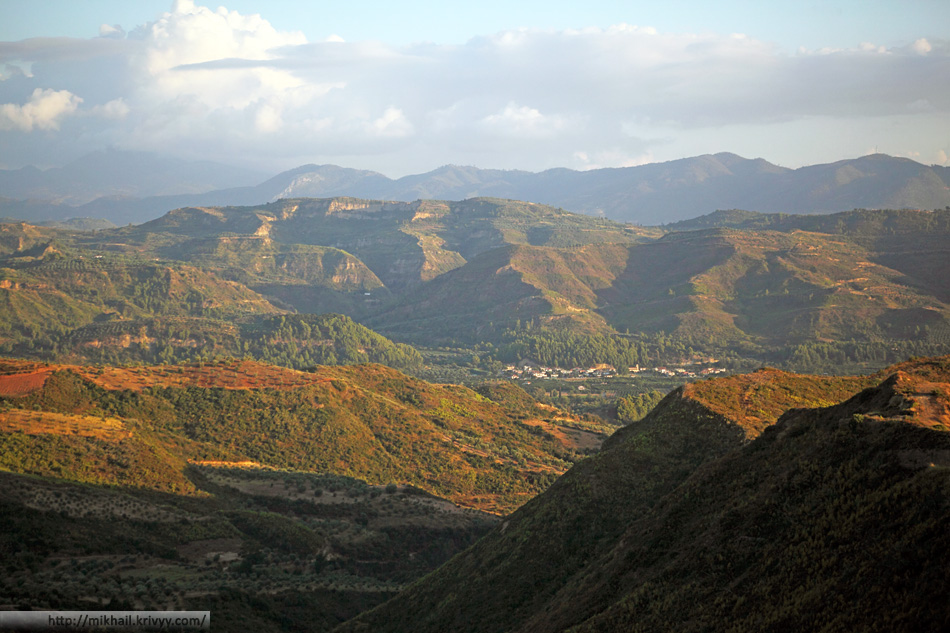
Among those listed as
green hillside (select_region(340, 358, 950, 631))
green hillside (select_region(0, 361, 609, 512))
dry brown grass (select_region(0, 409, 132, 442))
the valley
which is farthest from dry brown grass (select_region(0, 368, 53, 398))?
green hillside (select_region(340, 358, 950, 631))

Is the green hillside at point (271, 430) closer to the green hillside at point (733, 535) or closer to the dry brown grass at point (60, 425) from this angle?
the dry brown grass at point (60, 425)

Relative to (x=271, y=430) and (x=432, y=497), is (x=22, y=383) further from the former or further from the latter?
(x=432, y=497)

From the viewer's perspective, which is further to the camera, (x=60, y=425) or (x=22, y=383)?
(x=22, y=383)

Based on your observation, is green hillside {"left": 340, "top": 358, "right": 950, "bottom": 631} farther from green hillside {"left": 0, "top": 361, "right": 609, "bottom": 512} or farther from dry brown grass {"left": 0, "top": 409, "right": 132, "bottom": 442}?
dry brown grass {"left": 0, "top": 409, "right": 132, "bottom": 442}

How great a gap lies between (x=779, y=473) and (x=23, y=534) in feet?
140

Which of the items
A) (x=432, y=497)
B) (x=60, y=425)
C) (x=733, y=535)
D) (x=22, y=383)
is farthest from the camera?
(x=22, y=383)

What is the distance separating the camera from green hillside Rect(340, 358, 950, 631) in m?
23.1

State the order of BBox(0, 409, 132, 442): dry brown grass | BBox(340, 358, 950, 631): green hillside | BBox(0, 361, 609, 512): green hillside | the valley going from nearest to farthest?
BBox(340, 358, 950, 631): green hillside
the valley
BBox(0, 409, 132, 442): dry brown grass
BBox(0, 361, 609, 512): green hillside

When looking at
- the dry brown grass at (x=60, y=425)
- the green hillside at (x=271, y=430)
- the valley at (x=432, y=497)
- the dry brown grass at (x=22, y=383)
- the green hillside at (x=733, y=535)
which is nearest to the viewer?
the green hillside at (x=733, y=535)

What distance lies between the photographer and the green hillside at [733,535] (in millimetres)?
23094

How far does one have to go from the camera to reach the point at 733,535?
30125 millimetres

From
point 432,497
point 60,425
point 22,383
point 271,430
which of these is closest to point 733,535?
point 432,497

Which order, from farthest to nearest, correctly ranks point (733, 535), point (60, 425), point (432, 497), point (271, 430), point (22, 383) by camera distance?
point (271, 430)
point (22, 383)
point (432, 497)
point (60, 425)
point (733, 535)

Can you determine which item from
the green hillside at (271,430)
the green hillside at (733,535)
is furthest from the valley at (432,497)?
the green hillside at (271,430)
